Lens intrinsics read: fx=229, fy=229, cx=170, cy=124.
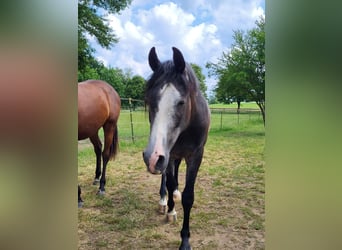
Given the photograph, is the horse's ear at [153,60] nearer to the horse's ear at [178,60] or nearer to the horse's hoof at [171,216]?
the horse's ear at [178,60]

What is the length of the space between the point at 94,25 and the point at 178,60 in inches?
36.2

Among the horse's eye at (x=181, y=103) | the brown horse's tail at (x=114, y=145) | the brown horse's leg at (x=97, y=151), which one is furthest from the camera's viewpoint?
the brown horse's tail at (x=114, y=145)

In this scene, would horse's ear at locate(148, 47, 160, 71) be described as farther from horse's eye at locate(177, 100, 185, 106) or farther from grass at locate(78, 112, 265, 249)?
grass at locate(78, 112, 265, 249)

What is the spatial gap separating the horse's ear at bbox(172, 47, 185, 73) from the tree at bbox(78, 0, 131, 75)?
0.74 m

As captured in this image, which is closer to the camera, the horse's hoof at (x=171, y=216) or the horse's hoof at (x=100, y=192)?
the horse's hoof at (x=171, y=216)

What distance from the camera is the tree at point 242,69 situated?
191 cm

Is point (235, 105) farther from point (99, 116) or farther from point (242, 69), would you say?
point (99, 116)

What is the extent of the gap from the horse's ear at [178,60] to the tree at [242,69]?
721 millimetres

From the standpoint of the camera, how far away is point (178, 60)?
107cm

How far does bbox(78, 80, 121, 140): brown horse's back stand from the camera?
1.91 m

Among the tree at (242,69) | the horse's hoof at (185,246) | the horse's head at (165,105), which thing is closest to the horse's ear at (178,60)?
the horse's head at (165,105)

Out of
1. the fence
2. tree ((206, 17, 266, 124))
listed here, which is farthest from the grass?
tree ((206, 17, 266, 124))

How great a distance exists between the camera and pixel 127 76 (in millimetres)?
1746
